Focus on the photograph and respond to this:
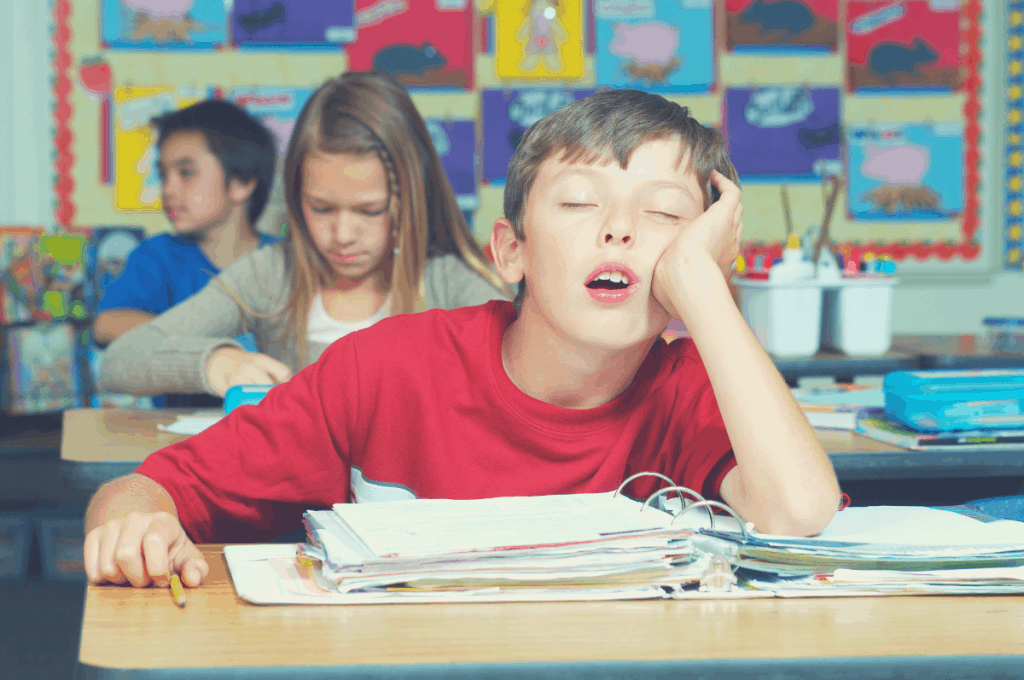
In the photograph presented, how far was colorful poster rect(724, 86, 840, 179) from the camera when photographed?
3303 mm

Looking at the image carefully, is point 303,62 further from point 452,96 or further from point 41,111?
point 41,111

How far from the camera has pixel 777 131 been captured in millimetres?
3305

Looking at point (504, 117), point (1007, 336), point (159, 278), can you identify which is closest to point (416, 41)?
point (504, 117)

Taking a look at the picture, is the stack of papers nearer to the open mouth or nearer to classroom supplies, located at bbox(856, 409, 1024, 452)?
the open mouth

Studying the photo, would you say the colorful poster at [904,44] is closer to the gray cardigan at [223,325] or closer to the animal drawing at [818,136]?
the animal drawing at [818,136]

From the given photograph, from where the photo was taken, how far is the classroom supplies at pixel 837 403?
1439mm

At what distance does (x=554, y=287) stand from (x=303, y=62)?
2498mm

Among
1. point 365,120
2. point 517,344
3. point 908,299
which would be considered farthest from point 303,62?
point 517,344

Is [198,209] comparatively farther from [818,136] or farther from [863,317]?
[818,136]

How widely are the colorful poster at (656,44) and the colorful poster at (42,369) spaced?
1.84 m

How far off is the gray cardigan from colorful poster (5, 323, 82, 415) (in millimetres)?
1085

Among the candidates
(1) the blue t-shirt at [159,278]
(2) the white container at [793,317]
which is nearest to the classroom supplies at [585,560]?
(2) the white container at [793,317]

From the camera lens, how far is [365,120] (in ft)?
5.51

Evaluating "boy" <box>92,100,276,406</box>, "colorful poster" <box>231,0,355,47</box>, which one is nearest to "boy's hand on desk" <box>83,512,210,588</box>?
"boy" <box>92,100,276,406</box>
